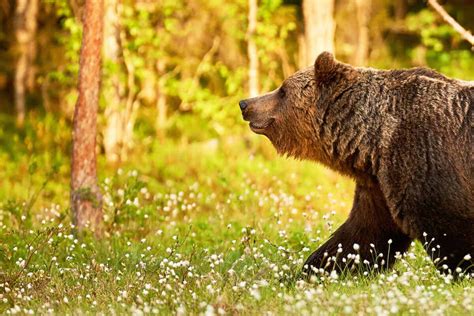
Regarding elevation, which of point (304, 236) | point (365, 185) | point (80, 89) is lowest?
point (304, 236)

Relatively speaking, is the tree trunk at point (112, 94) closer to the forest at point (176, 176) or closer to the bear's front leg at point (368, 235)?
the forest at point (176, 176)

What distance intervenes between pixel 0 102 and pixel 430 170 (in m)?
17.9

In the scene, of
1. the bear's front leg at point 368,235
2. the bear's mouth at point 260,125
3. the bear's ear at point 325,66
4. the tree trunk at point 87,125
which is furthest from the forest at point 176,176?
the bear's ear at point 325,66

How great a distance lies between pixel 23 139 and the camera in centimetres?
1652

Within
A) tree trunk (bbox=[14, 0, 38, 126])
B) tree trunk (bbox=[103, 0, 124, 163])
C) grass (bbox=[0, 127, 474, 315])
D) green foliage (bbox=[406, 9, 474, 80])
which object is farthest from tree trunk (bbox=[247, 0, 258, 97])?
tree trunk (bbox=[14, 0, 38, 126])

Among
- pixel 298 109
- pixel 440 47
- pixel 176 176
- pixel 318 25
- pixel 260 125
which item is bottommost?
pixel 176 176

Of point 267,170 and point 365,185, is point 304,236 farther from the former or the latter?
point 267,170

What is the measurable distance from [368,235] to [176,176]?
6474 mm

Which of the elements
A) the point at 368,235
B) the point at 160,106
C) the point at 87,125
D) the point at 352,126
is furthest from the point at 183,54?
the point at 368,235

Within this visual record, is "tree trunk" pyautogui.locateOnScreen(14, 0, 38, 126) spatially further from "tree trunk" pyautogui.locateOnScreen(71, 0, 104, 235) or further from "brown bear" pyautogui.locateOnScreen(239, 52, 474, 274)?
"brown bear" pyautogui.locateOnScreen(239, 52, 474, 274)

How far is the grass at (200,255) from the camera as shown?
232 inches

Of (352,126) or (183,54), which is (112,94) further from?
→ (352,126)

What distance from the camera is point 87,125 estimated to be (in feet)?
31.3

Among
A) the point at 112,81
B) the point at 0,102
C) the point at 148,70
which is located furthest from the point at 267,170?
the point at 0,102
